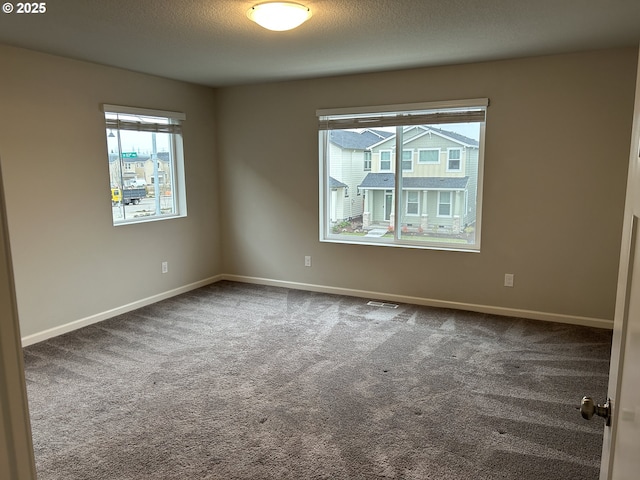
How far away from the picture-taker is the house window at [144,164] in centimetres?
435

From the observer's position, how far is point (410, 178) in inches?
184

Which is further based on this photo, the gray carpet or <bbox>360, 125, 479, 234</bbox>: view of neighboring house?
<bbox>360, 125, 479, 234</bbox>: view of neighboring house

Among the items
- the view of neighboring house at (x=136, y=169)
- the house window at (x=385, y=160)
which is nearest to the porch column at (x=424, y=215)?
the house window at (x=385, y=160)

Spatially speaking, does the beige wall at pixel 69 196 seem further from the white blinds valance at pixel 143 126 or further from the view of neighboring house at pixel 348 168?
the view of neighboring house at pixel 348 168

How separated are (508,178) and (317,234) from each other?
2089 millimetres

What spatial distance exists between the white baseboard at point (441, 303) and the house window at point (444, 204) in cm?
89

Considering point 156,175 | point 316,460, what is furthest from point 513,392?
point 156,175

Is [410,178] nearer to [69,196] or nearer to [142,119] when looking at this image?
[142,119]

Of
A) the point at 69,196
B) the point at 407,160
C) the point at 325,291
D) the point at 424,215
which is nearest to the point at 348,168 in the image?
the point at 407,160

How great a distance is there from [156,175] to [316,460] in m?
3.68

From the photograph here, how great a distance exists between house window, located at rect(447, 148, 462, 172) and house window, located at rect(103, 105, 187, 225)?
2922mm

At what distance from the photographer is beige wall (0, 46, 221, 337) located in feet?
11.6

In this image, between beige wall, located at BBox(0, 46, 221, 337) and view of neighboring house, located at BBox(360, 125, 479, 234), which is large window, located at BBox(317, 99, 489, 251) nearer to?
view of neighboring house, located at BBox(360, 125, 479, 234)

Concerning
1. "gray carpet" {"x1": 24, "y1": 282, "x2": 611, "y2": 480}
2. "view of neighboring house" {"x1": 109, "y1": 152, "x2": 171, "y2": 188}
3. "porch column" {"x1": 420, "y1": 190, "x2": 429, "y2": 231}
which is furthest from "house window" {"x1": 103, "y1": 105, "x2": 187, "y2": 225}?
"porch column" {"x1": 420, "y1": 190, "x2": 429, "y2": 231}
